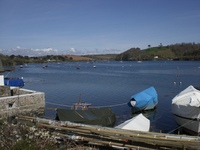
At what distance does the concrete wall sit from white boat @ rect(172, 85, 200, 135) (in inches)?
557

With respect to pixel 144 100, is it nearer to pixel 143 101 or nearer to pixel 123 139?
pixel 143 101

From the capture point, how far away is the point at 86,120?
68.2 feet

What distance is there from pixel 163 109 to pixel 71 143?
2052 cm

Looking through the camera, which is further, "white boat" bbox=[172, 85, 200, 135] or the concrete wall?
the concrete wall

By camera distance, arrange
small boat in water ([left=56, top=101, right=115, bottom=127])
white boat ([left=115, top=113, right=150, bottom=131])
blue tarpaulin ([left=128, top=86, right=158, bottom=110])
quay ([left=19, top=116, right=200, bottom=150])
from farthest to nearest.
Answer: blue tarpaulin ([left=128, top=86, right=158, bottom=110]) < small boat in water ([left=56, top=101, right=115, bottom=127]) < white boat ([left=115, top=113, right=150, bottom=131]) < quay ([left=19, top=116, right=200, bottom=150])

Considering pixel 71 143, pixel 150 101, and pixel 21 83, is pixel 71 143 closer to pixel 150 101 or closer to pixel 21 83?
pixel 150 101

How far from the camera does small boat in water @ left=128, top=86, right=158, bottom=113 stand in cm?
2878

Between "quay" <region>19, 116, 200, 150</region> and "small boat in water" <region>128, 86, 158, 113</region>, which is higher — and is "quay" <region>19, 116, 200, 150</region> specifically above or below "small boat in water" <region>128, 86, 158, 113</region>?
above

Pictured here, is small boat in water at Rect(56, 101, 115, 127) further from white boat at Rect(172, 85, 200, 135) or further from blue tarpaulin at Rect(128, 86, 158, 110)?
blue tarpaulin at Rect(128, 86, 158, 110)

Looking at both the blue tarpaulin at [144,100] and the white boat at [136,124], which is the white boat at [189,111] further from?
the blue tarpaulin at [144,100]

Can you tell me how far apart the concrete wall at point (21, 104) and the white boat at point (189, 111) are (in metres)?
14.2

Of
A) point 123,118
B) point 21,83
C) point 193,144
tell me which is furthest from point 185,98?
point 21,83

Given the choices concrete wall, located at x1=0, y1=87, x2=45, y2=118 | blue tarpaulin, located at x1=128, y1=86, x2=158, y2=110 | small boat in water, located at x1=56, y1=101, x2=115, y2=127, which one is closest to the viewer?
small boat in water, located at x1=56, y1=101, x2=115, y2=127

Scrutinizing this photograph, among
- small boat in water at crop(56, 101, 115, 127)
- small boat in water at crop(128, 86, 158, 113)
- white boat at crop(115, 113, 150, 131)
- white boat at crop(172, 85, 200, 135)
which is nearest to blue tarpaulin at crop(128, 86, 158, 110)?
small boat in water at crop(128, 86, 158, 113)
